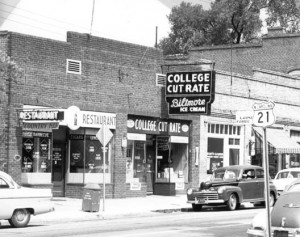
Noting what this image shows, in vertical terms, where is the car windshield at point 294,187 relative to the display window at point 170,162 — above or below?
below

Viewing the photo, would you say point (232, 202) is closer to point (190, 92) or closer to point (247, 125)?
point (190, 92)

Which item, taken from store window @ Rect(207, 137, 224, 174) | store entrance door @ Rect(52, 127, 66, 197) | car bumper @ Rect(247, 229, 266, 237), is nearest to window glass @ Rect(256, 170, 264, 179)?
store window @ Rect(207, 137, 224, 174)

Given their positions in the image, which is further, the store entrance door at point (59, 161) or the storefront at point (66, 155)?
the store entrance door at point (59, 161)

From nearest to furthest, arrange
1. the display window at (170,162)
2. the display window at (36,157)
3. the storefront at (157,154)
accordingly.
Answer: the display window at (36,157), the storefront at (157,154), the display window at (170,162)

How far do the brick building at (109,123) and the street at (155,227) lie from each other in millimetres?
5202

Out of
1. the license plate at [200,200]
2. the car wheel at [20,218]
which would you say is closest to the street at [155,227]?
the car wheel at [20,218]

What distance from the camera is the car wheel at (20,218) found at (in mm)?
18056

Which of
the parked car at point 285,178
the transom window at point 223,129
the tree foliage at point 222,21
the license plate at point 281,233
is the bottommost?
the license plate at point 281,233

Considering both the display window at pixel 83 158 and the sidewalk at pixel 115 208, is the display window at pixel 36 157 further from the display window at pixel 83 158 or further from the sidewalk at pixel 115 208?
the display window at pixel 83 158

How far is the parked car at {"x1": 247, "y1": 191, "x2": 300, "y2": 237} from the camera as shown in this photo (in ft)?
37.1

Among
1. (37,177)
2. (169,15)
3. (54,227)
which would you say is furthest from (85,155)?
(169,15)

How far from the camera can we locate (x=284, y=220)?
11.5 m

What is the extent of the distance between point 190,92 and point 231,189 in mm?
6644

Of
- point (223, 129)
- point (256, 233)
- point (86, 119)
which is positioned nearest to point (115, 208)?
point (86, 119)
